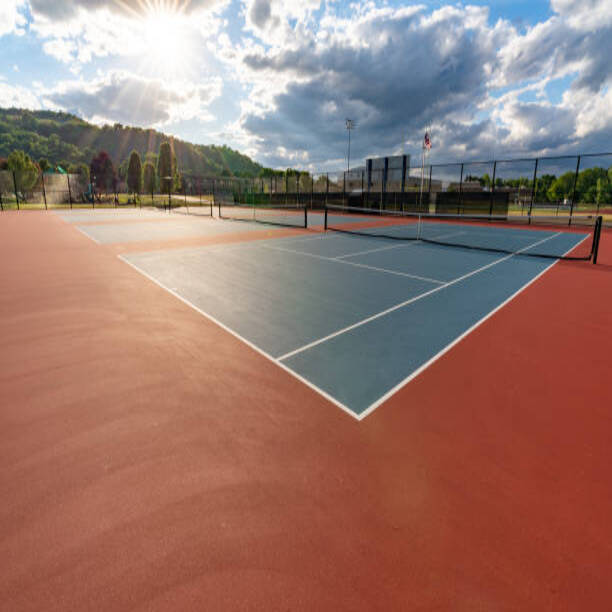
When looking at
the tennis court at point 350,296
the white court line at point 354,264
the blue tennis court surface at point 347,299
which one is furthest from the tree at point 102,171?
the blue tennis court surface at point 347,299

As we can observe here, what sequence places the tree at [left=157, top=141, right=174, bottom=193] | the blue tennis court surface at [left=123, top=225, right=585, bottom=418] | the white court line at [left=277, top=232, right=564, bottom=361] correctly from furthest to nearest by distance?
the tree at [left=157, top=141, right=174, bottom=193]
the white court line at [left=277, top=232, right=564, bottom=361]
the blue tennis court surface at [left=123, top=225, right=585, bottom=418]

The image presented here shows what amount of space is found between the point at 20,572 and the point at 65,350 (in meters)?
3.52

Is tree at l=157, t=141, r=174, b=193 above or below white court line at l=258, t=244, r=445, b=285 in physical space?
above

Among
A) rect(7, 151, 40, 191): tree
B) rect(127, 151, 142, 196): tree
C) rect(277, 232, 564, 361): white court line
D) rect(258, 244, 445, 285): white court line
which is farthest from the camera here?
rect(127, 151, 142, 196): tree

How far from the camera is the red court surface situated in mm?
2086

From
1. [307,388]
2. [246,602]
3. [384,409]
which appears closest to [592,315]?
[384,409]

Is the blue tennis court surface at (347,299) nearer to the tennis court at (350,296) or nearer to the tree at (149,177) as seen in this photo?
the tennis court at (350,296)

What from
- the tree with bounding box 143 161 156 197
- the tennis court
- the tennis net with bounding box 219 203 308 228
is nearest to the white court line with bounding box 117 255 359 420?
the tennis court

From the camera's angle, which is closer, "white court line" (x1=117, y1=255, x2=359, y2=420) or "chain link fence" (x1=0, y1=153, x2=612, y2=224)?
"white court line" (x1=117, y1=255, x2=359, y2=420)

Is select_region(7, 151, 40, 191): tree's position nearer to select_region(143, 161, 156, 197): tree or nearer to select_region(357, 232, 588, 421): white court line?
select_region(143, 161, 156, 197): tree

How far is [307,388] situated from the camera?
4.11 m

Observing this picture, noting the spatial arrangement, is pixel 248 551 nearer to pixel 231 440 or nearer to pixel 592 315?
pixel 231 440

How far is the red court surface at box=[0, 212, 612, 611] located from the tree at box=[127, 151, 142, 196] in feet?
298

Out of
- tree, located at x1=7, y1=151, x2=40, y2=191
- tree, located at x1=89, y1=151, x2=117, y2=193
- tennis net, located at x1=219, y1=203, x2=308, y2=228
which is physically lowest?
tennis net, located at x1=219, y1=203, x2=308, y2=228
